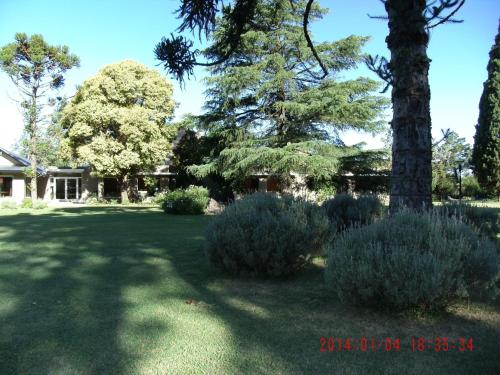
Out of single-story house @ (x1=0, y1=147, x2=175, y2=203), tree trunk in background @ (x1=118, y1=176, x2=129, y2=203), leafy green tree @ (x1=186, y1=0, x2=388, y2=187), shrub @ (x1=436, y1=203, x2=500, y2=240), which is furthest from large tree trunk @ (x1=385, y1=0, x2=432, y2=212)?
single-story house @ (x1=0, y1=147, x2=175, y2=203)

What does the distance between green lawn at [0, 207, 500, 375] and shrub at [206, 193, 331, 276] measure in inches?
9.3

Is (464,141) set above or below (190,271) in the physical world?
above

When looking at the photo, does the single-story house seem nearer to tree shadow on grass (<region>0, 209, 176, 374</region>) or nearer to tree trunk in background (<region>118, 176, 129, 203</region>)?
tree trunk in background (<region>118, 176, 129, 203</region>)

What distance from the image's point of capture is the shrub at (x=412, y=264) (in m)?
4.01

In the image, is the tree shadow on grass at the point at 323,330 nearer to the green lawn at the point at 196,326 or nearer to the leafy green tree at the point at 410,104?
the green lawn at the point at 196,326

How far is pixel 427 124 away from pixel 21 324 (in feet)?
17.5

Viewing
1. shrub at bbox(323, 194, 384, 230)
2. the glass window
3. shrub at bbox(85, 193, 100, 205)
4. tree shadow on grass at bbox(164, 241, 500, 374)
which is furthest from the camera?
the glass window

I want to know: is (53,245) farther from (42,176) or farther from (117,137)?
(42,176)

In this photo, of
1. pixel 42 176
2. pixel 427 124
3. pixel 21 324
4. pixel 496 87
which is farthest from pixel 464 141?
pixel 21 324

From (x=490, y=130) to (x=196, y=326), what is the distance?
31.6 metres

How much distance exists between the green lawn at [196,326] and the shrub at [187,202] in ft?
44.4

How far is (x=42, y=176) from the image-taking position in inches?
1526

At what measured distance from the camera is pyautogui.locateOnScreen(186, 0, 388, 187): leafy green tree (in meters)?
19.8

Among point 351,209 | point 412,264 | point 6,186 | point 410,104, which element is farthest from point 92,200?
point 412,264
